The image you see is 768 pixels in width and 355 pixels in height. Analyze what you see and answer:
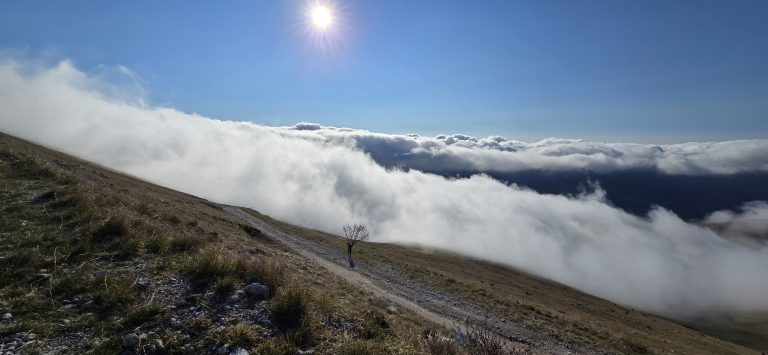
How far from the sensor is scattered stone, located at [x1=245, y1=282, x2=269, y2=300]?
27.6 feet

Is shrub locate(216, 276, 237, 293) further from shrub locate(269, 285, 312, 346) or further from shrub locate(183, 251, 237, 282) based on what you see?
shrub locate(269, 285, 312, 346)

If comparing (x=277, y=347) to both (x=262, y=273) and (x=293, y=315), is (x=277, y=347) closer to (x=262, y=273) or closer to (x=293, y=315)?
(x=293, y=315)

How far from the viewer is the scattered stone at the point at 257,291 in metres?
8.42

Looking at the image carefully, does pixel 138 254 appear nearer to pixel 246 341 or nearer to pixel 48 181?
pixel 246 341

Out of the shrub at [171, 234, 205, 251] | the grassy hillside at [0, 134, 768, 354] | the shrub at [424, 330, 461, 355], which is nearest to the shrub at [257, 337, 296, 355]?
the grassy hillside at [0, 134, 768, 354]

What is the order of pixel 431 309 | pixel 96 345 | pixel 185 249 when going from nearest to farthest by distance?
pixel 96 345
pixel 185 249
pixel 431 309

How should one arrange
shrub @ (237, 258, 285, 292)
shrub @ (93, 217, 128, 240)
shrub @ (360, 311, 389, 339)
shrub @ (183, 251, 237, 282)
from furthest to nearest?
shrub @ (93, 217, 128, 240) → shrub @ (183, 251, 237, 282) → shrub @ (237, 258, 285, 292) → shrub @ (360, 311, 389, 339)

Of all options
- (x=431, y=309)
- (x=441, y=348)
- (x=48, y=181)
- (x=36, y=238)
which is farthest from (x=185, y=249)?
(x=431, y=309)

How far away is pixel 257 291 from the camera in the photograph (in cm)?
848

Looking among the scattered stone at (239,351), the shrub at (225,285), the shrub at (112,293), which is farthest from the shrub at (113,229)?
the scattered stone at (239,351)

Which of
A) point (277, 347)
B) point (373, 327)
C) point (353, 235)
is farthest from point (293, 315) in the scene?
point (353, 235)

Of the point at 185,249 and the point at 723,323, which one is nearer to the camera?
the point at 185,249

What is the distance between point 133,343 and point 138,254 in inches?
199

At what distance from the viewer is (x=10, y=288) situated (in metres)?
7.74
